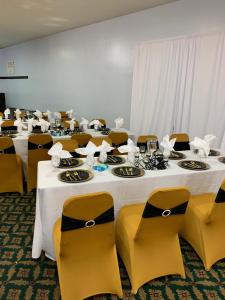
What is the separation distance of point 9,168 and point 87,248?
211cm

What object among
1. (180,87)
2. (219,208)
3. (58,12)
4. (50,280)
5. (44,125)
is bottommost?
(50,280)

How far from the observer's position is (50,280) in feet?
6.67

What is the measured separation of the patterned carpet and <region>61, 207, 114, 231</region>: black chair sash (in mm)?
664

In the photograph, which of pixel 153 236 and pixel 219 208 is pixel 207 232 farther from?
pixel 153 236

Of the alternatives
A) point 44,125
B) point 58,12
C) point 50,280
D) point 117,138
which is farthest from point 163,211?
→ point 58,12

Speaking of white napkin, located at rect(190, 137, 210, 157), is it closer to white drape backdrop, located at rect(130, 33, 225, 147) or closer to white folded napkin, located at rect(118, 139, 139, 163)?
white folded napkin, located at rect(118, 139, 139, 163)

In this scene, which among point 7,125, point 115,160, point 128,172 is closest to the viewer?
point 128,172

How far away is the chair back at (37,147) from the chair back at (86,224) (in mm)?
2066

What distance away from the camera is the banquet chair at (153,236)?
1733 millimetres

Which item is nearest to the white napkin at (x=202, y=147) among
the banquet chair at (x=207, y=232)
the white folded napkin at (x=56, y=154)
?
the banquet chair at (x=207, y=232)

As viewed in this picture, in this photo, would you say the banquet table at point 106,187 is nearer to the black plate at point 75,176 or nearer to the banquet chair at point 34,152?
the black plate at point 75,176

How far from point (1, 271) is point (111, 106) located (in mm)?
4642

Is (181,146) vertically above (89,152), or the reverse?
(89,152)

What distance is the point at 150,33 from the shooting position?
4.95m
